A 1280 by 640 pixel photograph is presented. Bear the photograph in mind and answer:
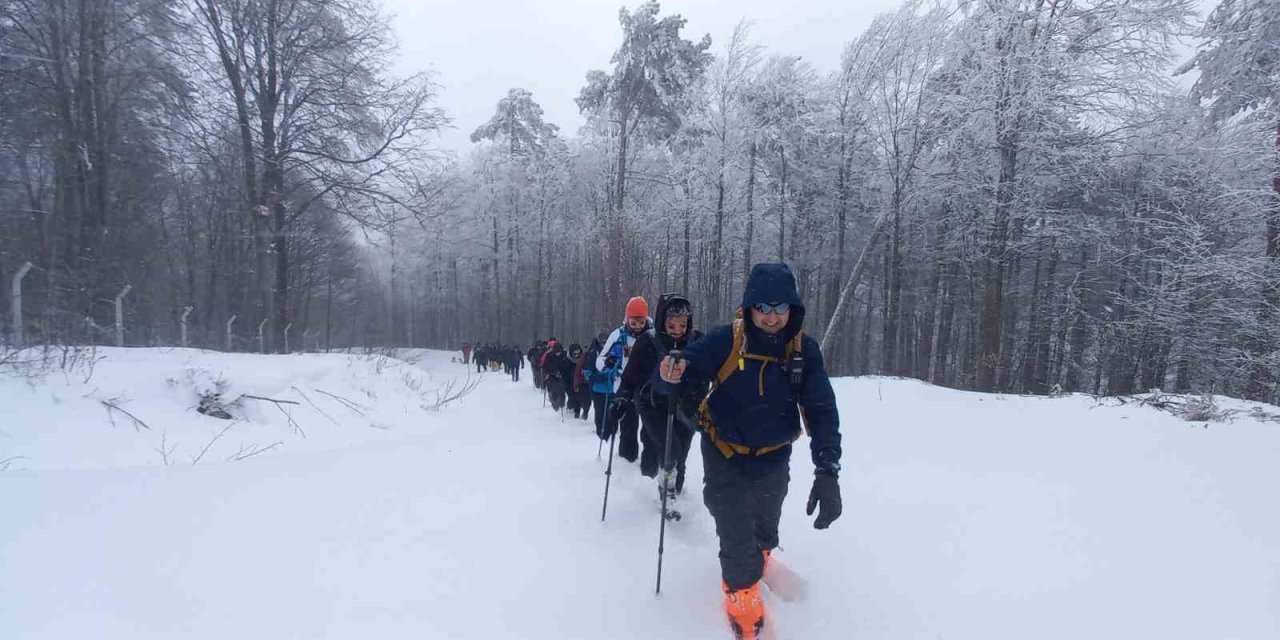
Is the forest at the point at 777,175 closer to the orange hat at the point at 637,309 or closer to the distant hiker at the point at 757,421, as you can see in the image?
the orange hat at the point at 637,309

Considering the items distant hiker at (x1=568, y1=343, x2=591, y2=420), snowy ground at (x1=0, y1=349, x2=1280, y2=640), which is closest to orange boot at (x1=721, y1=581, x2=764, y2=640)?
snowy ground at (x1=0, y1=349, x2=1280, y2=640)

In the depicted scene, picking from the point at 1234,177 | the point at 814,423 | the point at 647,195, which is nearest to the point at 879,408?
the point at 814,423

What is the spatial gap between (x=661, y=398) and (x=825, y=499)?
1486 mm

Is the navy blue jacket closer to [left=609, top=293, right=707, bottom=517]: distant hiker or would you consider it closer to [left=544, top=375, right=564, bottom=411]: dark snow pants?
[left=609, top=293, right=707, bottom=517]: distant hiker

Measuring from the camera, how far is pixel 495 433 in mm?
9844

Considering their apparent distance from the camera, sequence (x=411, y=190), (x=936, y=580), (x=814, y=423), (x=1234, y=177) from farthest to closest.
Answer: (x=1234, y=177) < (x=411, y=190) < (x=936, y=580) < (x=814, y=423)

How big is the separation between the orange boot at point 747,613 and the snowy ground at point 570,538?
169mm

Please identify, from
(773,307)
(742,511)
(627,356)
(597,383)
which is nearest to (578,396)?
(597,383)

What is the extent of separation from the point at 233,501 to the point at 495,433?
5.96 meters

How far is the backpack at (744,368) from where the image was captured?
10.2 ft

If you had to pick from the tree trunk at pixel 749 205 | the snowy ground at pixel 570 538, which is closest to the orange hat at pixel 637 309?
the snowy ground at pixel 570 538

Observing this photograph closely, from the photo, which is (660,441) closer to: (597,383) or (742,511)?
(742,511)

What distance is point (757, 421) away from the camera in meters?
3.07

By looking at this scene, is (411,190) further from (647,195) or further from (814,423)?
(647,195)
